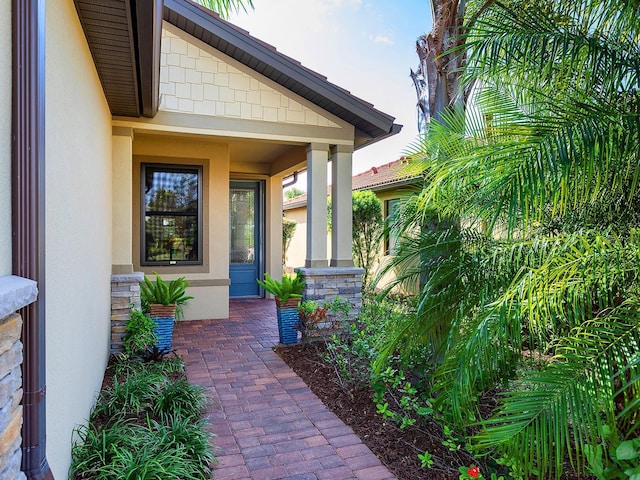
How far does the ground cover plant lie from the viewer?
278 centimetres

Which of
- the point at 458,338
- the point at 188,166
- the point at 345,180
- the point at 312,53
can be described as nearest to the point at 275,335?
the point at 345,180

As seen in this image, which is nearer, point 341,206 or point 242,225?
point 341,206

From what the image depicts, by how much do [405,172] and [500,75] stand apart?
50.5 inches

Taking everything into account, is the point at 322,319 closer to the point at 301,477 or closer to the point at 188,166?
the point at 301,477

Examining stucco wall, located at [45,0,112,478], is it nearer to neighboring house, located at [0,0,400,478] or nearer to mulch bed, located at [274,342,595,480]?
neighboring house, located at [0,0,400,478]

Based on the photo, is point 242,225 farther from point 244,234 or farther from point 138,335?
point 138,335

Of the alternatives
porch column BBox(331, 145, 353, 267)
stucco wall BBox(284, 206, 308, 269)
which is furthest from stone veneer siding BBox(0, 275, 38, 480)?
stucco wall BBox(284, 206, 308, 269)

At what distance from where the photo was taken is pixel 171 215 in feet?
26.0

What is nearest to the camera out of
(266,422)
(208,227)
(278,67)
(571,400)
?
(571,400)

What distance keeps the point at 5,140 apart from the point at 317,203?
17.9ft

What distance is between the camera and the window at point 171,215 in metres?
7.76

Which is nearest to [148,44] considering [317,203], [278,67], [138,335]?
[278,67]

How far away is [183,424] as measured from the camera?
11.2 ft

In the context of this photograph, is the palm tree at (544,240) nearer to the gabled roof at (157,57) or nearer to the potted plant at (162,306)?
the gabled roof at (157,57)
